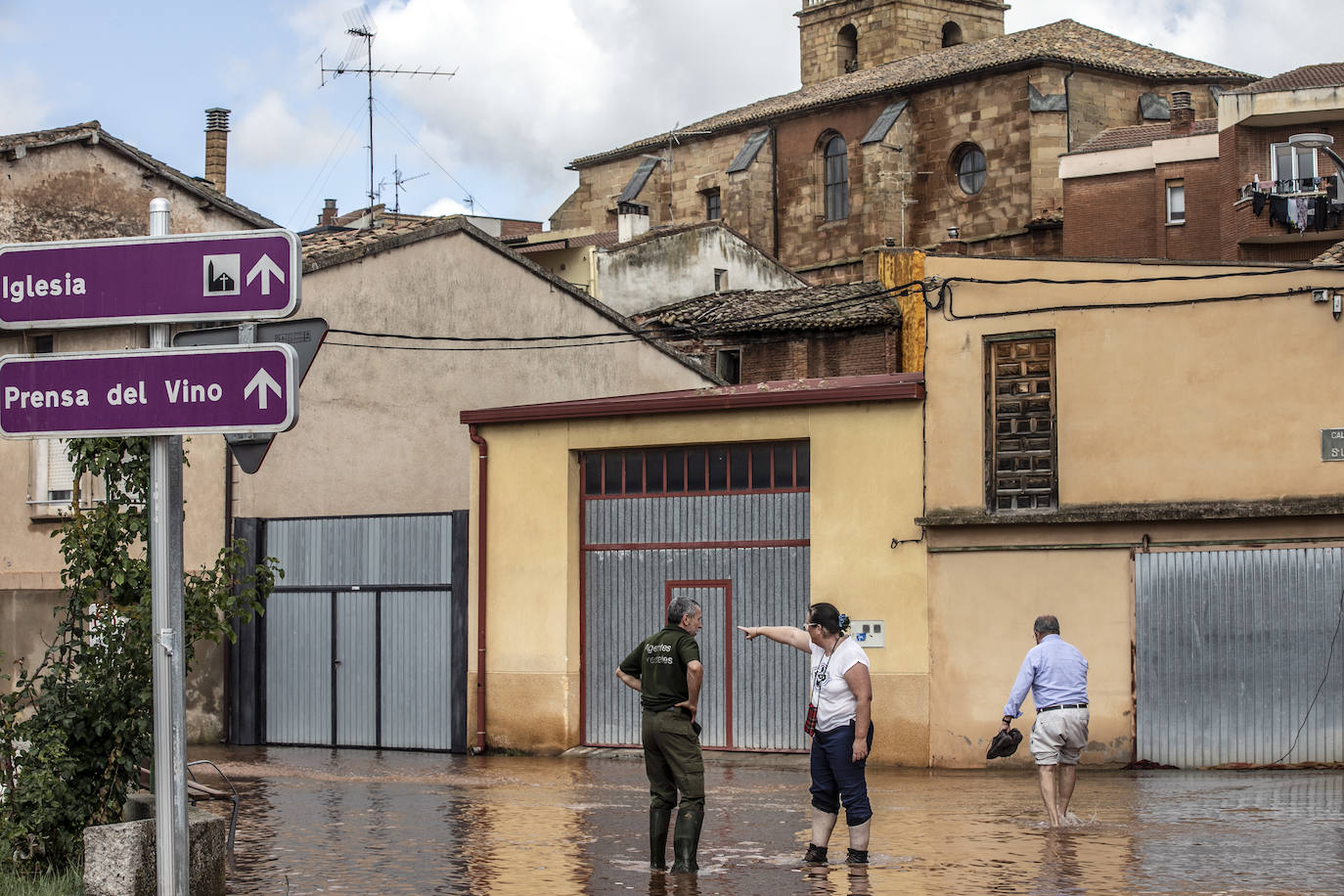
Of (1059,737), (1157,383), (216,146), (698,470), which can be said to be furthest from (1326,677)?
(216,146)

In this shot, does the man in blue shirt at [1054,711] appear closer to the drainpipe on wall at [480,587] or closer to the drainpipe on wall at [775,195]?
the drainpipe on wall at [480,587]

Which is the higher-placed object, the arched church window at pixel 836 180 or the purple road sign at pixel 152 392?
the arched church window at pixel 836 180

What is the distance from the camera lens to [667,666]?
35.2ft

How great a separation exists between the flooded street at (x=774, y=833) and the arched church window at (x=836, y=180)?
39.7 metres

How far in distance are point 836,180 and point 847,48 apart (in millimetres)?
14682

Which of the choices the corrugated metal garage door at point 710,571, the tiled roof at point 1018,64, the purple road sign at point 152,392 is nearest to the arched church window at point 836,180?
the tiled roof at point 1018,64

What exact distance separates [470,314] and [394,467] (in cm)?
308

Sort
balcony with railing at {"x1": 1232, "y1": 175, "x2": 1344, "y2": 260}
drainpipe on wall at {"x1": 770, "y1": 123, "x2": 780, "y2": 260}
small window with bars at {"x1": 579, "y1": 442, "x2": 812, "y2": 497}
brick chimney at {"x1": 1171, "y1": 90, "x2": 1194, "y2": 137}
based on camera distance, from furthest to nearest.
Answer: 1. drainpipe on wall at {"x1": 770, "y1": 123, "x2": 780, "y2": 260}
2. brick chimney at {"x1": 1171, "y1": 90, "x2": 1194, "y2": 137}
3. balcony with railing at {"x1": 1232, "y1": 175, "x2": 1344, "y2": 260}
4. small window with bars at {"x1": 579, "y1": 442, "x2": 812, "y2": 497}

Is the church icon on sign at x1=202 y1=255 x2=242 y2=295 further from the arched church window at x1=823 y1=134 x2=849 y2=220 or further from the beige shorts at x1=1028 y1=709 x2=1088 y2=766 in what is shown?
the arched church window at x1=823 y1=134 x2=849 y2=220

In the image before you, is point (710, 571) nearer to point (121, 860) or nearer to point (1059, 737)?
→ point (1059, 737)

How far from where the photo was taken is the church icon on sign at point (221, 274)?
711 cm

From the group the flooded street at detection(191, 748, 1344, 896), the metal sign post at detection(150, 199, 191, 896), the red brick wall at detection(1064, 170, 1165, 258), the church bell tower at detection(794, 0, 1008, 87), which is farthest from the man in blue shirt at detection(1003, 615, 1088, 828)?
the church bell tower at detection(794, 0, 1008, 87)

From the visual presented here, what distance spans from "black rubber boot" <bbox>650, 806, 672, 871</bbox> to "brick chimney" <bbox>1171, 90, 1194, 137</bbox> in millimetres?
40038

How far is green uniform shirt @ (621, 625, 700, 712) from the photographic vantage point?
35.1 feet
